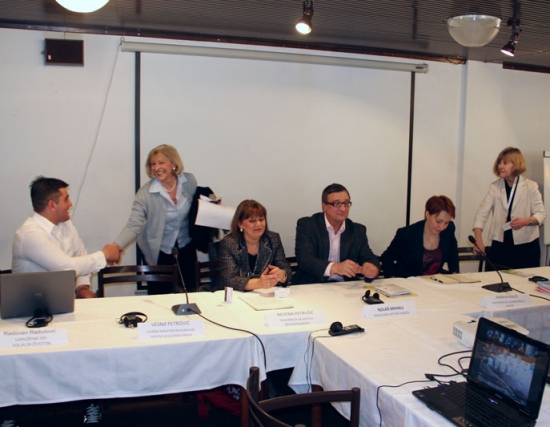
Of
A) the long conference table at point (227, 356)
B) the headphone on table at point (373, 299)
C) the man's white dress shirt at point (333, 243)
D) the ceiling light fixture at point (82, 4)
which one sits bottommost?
the long conference table at point (227, 356)

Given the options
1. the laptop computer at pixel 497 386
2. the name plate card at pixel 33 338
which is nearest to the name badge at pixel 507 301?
the laptop computer at pixel 497 386

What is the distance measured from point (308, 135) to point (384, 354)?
2.96m

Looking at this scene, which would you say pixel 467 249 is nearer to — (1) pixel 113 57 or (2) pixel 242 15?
(2) pixel 242 15

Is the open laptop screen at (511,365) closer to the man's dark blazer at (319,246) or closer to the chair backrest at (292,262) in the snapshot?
the man's dark blazer at (319,246)

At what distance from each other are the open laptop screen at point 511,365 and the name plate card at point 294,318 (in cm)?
79

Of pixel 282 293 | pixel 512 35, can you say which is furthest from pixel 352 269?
pixel 512 35

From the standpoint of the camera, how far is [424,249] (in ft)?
11.8

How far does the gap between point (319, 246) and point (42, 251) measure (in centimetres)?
164

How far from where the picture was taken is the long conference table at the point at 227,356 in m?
1.92

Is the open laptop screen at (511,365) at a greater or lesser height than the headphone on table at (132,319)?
greater

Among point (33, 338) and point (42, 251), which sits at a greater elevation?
point (42, 251)

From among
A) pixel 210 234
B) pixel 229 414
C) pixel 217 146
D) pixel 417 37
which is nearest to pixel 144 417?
Result: pixel 229 414

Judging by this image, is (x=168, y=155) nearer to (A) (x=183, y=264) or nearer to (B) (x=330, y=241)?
(A) (x=183, y=264)

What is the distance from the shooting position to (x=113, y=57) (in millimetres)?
4148
